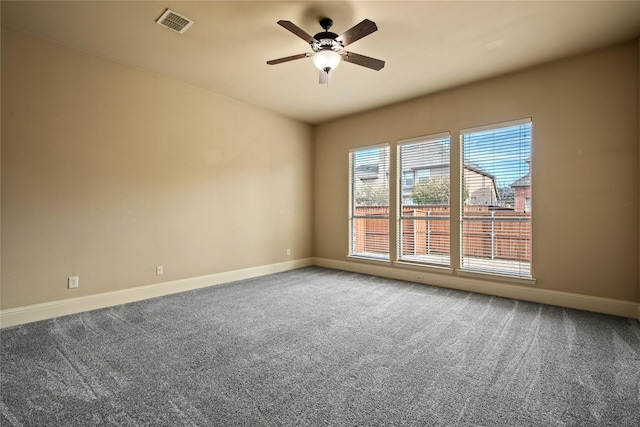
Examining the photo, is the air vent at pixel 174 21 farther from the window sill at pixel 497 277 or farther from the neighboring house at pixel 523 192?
the window sill at pixel 497 277

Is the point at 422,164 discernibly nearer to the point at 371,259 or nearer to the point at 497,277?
the point at 371,259

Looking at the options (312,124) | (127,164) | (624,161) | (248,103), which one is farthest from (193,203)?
(624,161)

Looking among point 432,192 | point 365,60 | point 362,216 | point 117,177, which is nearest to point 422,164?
point 432,192

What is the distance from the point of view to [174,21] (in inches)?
116

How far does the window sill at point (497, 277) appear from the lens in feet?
12.8

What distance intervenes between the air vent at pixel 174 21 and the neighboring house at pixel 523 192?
4303 mm

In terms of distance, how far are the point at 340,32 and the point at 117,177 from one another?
3178mm

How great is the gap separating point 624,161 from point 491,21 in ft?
7.09

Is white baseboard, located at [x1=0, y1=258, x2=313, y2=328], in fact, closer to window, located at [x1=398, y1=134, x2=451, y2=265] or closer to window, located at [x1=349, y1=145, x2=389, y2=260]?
window, located at [x1=349, y1=145, x2=389, y2=260]

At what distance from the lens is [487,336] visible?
2.80 meters

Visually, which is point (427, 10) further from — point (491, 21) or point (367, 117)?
point (367, 117)

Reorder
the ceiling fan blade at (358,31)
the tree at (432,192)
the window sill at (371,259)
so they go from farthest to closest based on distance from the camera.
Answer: the window sill at (371,259)
the tree at (432,192)
the ceiling fan blade at (358,31)

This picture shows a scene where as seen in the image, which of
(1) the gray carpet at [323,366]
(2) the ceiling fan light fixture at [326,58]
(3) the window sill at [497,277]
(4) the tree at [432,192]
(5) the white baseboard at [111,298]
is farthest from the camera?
(4) the tree at [432,192]

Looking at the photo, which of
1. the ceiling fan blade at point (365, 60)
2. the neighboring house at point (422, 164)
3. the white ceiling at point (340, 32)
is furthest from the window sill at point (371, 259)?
the ceiling fan blade at point (365, 60)
